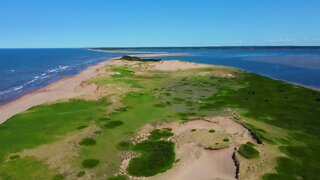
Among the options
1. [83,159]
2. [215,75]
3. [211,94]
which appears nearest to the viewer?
[83,159]

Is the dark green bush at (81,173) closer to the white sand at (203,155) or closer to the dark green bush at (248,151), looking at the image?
the white sand at (203,155)

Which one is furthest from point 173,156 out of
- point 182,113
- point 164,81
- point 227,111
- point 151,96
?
point 164,81

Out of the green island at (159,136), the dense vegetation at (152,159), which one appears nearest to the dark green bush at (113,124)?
the green island at (159,136)

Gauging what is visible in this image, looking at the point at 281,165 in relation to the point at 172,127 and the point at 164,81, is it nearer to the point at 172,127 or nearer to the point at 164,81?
the point at 172,127

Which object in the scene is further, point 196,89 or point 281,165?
point 196,89

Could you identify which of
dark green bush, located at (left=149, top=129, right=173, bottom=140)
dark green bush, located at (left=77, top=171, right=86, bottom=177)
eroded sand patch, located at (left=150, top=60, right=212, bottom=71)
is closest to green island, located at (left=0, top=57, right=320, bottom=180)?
dark green bush, located at (left=149, top=129, right=173, bottom=140)

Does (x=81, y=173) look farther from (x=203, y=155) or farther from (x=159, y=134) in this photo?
(x=159, y=134)

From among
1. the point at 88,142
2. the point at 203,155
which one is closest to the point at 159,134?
the point at 203,155

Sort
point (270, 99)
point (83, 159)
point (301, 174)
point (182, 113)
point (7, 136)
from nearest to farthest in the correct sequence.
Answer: point (301, 174), point (83, 159), point (7, 136), point (182, 113), point (270, 99)
